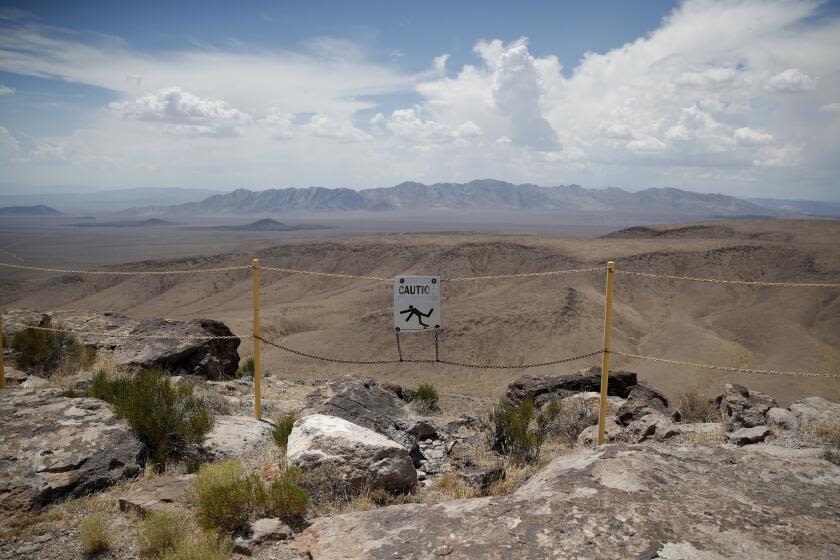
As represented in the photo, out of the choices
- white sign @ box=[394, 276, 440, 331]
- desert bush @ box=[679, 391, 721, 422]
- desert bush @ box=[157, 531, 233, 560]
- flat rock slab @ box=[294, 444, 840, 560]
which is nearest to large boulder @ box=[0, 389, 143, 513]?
desert bush @ box=[157, 531, 233, 560]

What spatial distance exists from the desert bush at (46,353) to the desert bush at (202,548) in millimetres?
7136

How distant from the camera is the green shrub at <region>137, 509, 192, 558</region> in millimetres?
4293

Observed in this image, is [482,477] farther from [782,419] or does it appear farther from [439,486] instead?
[782,419]

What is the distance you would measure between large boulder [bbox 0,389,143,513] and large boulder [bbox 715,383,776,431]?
8.02 m

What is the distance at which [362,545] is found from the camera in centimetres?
393

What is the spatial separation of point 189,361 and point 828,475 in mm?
11332

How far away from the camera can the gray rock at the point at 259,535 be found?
4.21 metres

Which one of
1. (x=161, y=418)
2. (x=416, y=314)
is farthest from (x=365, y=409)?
(x=161, y=418)

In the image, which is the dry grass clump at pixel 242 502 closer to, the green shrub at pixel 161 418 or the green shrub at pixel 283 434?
the green shrub at pixel 283 434

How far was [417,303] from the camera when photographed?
7234mm

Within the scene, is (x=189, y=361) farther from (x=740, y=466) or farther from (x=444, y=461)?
(x=740, y=466)

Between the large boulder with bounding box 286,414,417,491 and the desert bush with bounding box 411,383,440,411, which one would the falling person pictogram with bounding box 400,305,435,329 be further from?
the desert bush with bounding box 411,383,440,411

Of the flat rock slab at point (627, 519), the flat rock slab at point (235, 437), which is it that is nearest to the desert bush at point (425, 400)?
the flat rock slab at point (235, 437)

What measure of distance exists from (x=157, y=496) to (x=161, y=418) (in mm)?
1308
